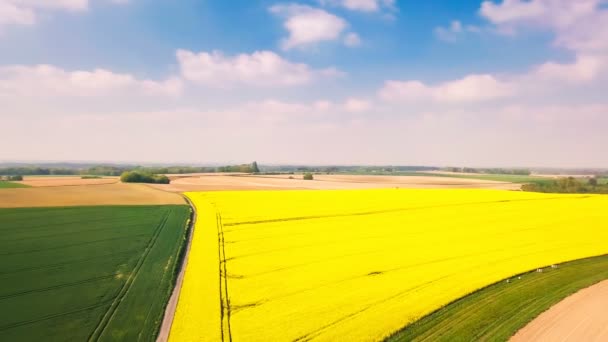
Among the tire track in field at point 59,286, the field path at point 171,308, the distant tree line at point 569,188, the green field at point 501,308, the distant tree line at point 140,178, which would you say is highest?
the distant tree line at point 140,178

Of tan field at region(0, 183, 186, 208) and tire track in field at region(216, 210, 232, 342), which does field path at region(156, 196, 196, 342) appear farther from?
tan field at region(0, 183, 186, 208)

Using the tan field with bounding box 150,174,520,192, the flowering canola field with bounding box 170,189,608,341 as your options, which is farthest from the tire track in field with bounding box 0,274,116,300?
the tan field with bounding box 150,174,520,192

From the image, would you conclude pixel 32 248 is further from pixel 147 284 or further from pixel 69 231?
pixel 147 284

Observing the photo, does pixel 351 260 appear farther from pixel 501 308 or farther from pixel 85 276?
pixel 85 276

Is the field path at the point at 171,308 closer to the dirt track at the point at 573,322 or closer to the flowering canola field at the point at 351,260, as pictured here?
the flowering canola field at the point at 351,260

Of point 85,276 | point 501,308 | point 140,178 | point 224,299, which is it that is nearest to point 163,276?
point 85,276

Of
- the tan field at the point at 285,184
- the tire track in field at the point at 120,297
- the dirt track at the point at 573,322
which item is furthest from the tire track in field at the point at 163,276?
the tan field at the point at 285,184

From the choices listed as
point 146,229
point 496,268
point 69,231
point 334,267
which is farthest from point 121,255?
point 496,268
